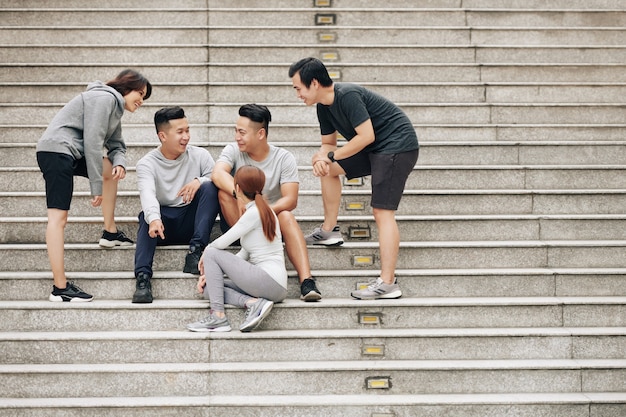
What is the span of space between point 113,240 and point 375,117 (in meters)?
1.94

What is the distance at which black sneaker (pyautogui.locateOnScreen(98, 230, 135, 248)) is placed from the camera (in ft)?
17.8

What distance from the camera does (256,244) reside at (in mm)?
4898

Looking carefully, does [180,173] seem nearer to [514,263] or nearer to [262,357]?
[262,357]

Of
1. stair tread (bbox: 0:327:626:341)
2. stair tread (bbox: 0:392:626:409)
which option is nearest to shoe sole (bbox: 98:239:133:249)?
stair tread (bbox: 0:327:626:341)

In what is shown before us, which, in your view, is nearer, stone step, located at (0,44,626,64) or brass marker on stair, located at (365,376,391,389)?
brass marker on stair, located at (365,376,391,389)

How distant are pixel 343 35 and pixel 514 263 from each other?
333 centimetres

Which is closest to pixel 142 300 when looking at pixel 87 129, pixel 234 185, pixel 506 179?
pixel 234 185

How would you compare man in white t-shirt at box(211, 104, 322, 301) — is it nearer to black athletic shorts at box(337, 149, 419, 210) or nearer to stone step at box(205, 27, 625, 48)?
black athletic shorts at box(337, 149, 419, 210)

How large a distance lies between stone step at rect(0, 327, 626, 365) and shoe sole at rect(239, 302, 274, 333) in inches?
2.1

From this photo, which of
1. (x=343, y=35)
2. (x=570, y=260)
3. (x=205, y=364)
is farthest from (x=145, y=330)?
(x=343, y=35)

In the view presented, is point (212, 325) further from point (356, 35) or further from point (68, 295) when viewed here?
point (356, 35)

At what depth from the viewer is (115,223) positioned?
5.65 meters

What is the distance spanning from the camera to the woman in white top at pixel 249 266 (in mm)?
4824

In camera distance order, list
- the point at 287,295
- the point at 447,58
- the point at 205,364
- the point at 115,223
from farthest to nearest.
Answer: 1. the point at 447,58
2. the point at 115,223
3. the point at 287,295
4. the point at 205,364
